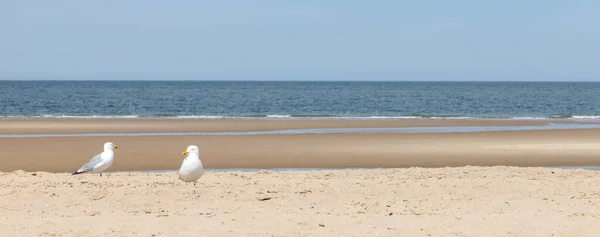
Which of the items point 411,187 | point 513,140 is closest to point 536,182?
point 411,187

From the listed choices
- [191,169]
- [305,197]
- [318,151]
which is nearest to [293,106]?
[318,151]

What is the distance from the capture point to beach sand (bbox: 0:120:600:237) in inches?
353

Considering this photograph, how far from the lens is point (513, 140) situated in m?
26.4

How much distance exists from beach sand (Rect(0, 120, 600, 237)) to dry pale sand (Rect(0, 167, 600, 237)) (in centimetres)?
2

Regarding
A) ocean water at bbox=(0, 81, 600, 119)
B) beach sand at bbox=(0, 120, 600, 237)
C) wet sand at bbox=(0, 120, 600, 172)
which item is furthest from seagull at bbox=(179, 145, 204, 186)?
Result: ocean water at bbox=(0, 81, 600, 119)

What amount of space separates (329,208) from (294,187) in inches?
77.4

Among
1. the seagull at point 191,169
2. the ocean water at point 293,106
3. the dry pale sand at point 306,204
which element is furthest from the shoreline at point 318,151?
the ocean water at point 293,106

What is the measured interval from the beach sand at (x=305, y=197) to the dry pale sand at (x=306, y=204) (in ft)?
0.06

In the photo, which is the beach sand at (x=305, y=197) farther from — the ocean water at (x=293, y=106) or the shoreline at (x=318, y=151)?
the ocean water at (x=293, y=106)

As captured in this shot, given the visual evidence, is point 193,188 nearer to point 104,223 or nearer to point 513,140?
point 104,223

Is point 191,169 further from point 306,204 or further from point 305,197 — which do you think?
point 306,204

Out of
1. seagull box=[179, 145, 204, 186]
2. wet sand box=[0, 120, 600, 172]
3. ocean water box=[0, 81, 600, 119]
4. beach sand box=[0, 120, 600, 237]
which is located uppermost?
seagull box=[179, 145, 204, 186]

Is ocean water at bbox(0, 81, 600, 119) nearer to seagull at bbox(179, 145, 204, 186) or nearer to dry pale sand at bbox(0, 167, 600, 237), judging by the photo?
dry pale sand at bbox(0, 167, 600, 237)

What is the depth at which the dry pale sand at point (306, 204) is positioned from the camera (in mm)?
8891
